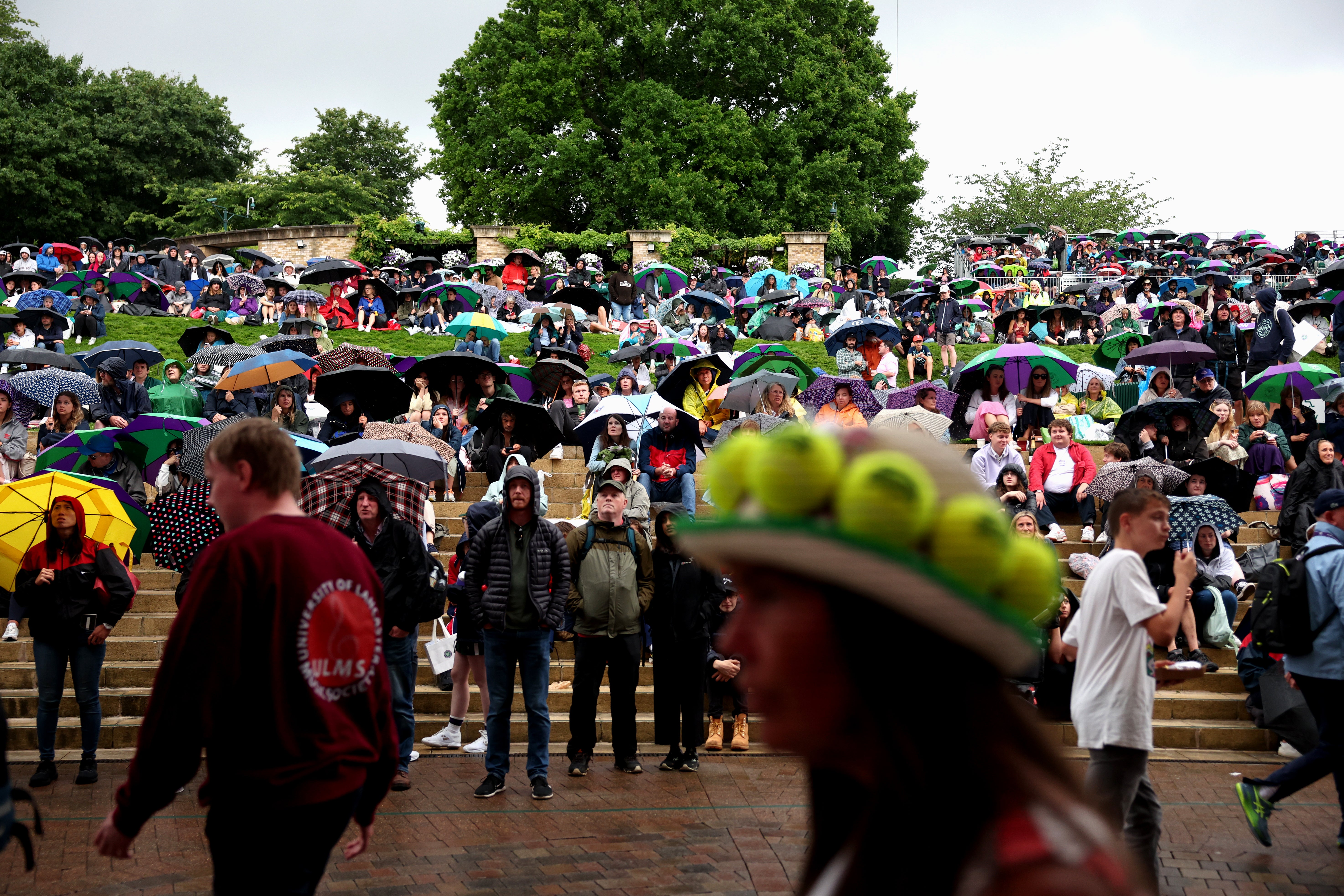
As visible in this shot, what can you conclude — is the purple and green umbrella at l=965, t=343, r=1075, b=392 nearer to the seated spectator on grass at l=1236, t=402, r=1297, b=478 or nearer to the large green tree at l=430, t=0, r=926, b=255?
the seated spectator on grass at l=1236, t=402, r=1297, b=478

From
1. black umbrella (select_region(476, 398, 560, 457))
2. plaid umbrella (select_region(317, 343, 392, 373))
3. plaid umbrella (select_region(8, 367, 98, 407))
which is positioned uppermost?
plaid umbrella (select_region(317, 343, 392, 373))

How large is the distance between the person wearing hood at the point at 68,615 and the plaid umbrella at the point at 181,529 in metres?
0.83

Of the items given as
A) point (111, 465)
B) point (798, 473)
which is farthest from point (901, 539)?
point (111, 465)

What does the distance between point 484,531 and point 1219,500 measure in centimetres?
714

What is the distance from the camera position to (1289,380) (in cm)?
1477

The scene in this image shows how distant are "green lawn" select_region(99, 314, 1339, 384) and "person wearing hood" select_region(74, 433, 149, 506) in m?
8.62

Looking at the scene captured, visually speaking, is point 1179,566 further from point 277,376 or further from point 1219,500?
point 277,376

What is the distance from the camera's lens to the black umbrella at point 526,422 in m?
13.4

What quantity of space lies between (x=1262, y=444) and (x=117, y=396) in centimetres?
1426

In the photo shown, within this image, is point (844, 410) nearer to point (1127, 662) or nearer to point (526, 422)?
point (526, 422)

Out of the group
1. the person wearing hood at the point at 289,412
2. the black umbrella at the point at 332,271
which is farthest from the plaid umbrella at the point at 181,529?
the black umbrella at the point at 332,271

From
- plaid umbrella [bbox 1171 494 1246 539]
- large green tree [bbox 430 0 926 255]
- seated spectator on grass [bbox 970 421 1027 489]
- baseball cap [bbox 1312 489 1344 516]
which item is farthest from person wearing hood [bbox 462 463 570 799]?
large green tree [bbox 430 0 926 255]

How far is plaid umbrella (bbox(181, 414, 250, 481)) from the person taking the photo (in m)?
12.1

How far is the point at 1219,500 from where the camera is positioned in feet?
36.7
